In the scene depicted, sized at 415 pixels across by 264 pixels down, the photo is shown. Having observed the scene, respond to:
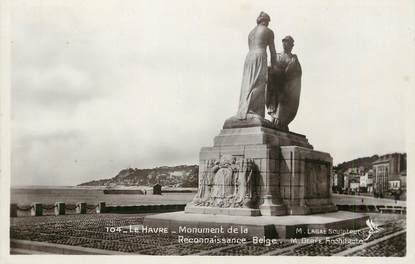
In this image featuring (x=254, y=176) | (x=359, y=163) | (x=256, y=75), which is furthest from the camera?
(x=359, y=163)

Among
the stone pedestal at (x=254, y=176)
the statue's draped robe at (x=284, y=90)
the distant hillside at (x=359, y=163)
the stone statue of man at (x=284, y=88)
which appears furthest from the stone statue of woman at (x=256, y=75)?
the distant hillside at (x=359, y=163)

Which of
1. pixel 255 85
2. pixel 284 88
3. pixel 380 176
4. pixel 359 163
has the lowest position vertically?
pixel 380 176

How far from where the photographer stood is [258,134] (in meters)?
13.5

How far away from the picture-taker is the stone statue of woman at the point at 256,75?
1409 cm

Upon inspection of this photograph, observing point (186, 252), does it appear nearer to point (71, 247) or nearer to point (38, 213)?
point (71, 247)

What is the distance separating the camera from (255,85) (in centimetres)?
1412

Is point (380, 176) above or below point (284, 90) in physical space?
below

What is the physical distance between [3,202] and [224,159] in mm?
5008

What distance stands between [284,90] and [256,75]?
1816 mm

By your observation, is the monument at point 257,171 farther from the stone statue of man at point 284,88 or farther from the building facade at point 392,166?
the building facade at point 392,166

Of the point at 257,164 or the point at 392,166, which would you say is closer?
the point at 257,164

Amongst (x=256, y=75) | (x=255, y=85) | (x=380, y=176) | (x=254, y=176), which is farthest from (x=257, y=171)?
(x=380, y=176)

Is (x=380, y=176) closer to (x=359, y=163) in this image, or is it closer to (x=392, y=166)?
(x=359, y=163)

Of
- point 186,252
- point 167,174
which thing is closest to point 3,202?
point 186,252
